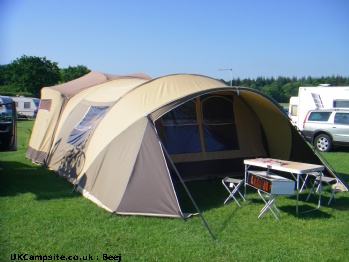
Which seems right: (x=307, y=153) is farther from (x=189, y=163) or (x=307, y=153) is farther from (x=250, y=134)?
(x=189, y=163)

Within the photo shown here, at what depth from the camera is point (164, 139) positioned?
7418 mm

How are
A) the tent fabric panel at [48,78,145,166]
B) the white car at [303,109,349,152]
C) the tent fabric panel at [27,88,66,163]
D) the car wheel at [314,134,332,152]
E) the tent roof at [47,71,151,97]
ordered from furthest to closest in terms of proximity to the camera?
1. the car wheel at [314,134,332,152]
2. the white car at [303,109,349,152]
3. the tent roof at [47,71,151,97]
4. the tent fabric panel at [27,88,66,163]
5. the tent fabric panel at [48,78,145,166]

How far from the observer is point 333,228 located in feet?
16.0

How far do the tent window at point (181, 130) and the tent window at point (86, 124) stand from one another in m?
1.33

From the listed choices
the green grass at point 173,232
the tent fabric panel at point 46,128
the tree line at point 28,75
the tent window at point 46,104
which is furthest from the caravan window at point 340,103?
the tree line at point 28,75

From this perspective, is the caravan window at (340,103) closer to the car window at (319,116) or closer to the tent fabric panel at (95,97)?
the car window at (319,116)

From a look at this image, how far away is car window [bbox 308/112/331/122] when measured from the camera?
1259 centimetres

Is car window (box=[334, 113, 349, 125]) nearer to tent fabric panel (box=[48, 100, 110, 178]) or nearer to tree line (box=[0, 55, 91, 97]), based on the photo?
tent fabric panel (box=[48, 100, 110, 178])

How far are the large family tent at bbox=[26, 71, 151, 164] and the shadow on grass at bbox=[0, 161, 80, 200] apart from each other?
0.57 m

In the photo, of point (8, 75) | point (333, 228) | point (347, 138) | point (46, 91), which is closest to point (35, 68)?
point (8, 75)

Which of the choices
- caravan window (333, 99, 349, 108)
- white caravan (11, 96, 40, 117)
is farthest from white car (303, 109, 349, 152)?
white caravan (11, 96, 40, 117)

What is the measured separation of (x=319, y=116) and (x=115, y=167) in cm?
966

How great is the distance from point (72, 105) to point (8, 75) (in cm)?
4748

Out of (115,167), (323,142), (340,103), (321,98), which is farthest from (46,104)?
(340,103)
